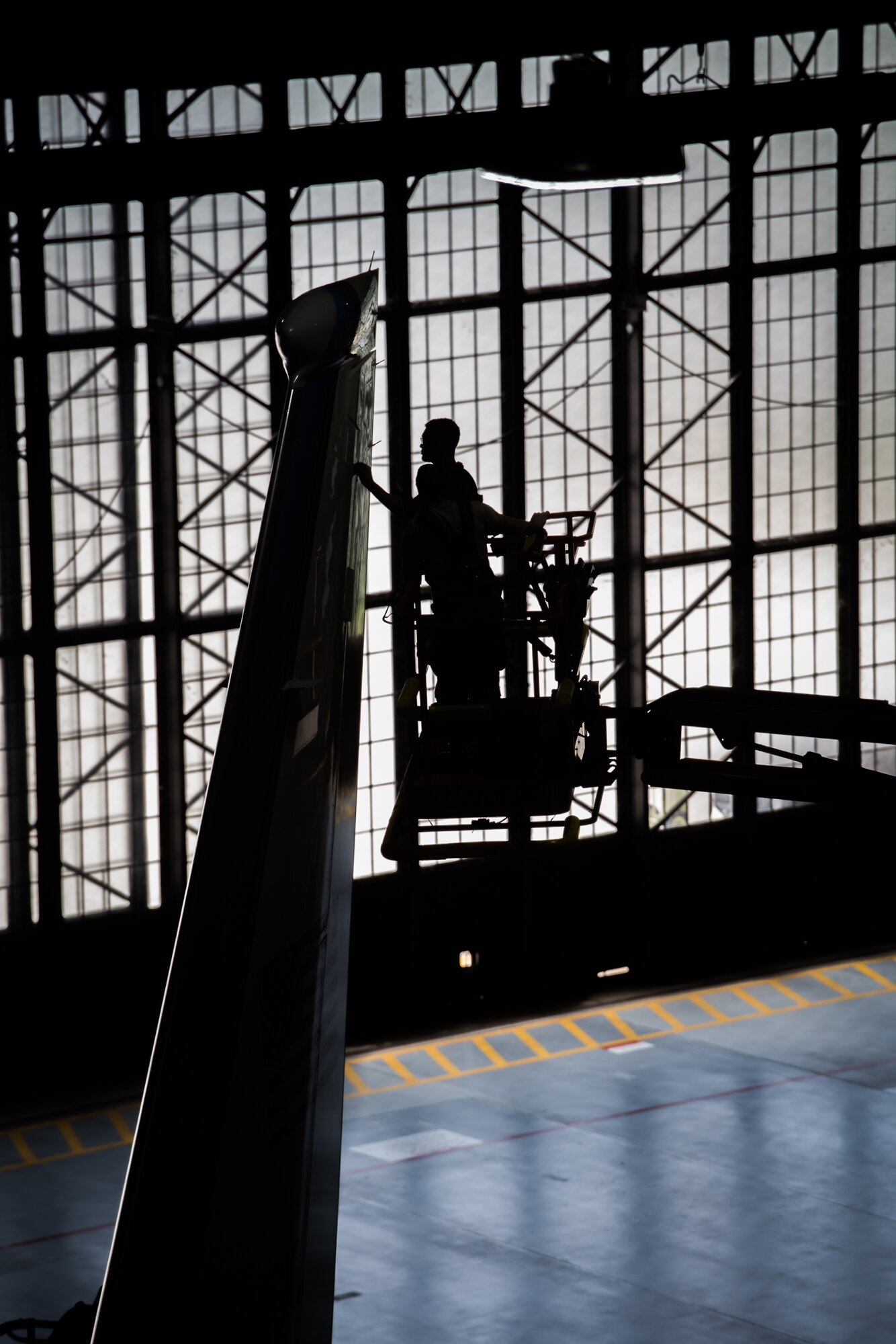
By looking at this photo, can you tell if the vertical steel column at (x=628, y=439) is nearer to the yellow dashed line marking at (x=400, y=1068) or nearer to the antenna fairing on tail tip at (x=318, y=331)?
the yellow dashed line marking at (x=400, y=1068)

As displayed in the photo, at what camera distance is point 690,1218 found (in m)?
23.4

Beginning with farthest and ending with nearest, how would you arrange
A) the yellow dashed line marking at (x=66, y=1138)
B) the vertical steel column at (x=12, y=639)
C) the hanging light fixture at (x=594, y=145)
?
the vertical steel column at (x=12, y=639) → the yellow dashed line marking at (x=66, y=1138) → the hanging light fixture at (x=594, y=145)

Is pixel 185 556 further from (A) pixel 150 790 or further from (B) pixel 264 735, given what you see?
(B) pixel 264 735

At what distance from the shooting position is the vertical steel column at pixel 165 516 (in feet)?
90.8

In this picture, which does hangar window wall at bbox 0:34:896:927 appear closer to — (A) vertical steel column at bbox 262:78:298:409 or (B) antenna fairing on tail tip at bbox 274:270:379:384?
(A) vertical steel column at bbox 262:78:298:409

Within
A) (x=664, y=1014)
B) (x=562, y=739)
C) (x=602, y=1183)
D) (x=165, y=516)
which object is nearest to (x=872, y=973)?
(x=664, y=1014)

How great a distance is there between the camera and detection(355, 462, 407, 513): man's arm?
7.09m

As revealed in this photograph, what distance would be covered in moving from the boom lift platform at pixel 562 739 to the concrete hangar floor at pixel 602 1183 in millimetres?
9933

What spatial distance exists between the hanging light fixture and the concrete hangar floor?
12.5 meters

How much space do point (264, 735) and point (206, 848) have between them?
374 mm

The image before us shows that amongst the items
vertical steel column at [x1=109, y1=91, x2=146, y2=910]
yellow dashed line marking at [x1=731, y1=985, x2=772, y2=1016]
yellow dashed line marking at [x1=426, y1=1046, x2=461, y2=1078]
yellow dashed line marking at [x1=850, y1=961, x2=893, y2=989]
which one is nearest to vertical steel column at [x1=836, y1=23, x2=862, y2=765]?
yellow dashed line marking at [x1=850, y1=961, x2=893, y2=989]

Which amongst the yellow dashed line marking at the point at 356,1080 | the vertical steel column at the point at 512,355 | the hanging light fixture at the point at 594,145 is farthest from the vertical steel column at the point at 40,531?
the hanging light fixture at the point at 594,145

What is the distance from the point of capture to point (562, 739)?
40.9 feet

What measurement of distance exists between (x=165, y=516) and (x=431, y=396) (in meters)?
4.95
